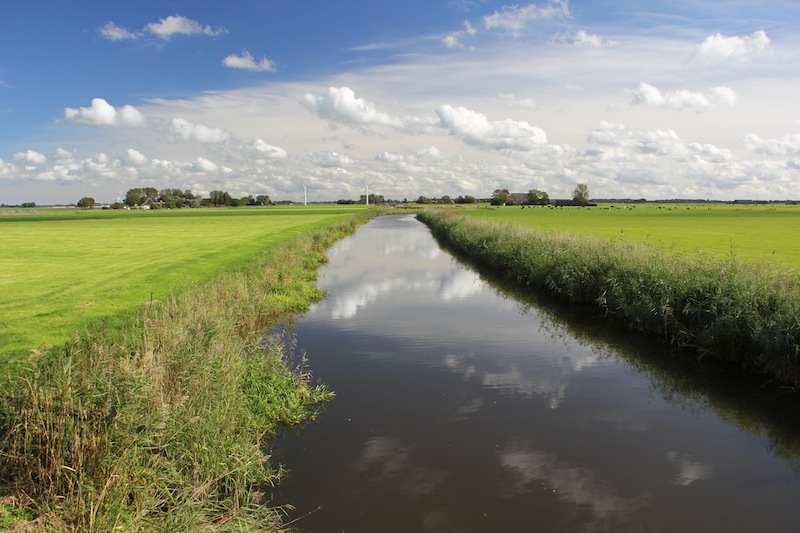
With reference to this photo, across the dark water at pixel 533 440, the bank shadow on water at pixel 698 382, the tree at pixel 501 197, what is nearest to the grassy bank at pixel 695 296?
the bank shadow on water at pixel 698 382

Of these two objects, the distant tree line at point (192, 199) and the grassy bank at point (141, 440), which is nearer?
the grassy bank at point (141, 440)

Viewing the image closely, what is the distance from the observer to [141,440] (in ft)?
17.5

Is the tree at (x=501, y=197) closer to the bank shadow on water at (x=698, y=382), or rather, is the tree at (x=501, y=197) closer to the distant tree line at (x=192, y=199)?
the distant tree line at (x=192, y=199)

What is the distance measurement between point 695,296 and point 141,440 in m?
12.6

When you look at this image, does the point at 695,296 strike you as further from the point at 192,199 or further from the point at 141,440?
the point at 192,199

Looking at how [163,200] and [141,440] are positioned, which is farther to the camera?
[163,200]

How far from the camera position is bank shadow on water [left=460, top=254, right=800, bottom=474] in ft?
28.0

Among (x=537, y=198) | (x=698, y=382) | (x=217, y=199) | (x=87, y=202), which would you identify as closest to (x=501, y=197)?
(x=537, y=198)

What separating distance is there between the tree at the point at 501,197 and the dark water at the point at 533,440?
173m

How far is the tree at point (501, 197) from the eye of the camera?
18312cm

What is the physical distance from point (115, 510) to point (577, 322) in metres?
13.8

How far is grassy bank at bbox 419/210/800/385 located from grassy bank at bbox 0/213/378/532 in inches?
371

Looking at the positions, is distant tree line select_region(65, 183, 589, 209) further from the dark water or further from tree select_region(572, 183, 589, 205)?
the dark water

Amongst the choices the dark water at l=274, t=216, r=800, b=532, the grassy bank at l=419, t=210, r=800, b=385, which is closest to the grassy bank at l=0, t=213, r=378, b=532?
the dark water at l=274, t=216, r=800, b=532
